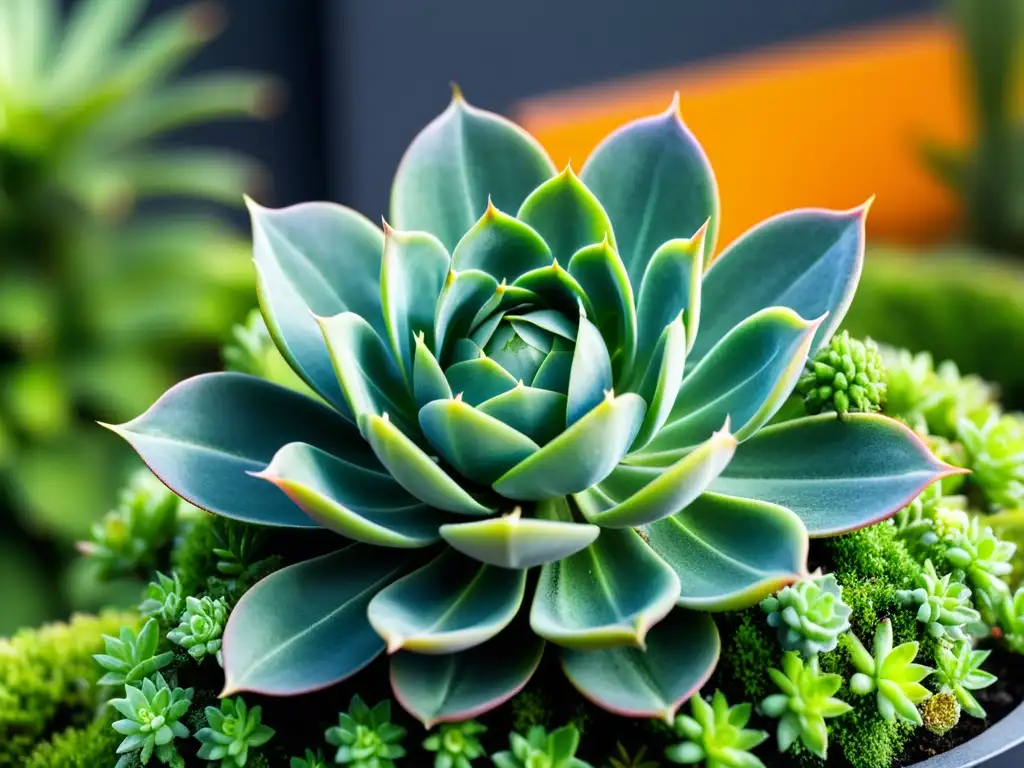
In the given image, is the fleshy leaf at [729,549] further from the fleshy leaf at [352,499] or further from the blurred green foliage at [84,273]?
the blurred green foliage at [84,273]

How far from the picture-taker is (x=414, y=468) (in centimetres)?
57

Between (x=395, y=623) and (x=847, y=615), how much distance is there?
0.24 metres

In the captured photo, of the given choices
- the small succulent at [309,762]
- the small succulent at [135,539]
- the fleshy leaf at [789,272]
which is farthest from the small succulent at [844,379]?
the small succulent at [135,539]

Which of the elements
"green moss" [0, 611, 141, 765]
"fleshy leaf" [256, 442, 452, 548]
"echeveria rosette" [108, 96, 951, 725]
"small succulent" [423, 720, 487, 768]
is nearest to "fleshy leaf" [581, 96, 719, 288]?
"echeveria rosette" [108, 96, 951, 725]

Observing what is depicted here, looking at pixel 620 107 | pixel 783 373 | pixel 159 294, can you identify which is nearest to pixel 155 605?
pixel 783 373

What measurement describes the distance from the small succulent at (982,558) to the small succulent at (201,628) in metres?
0.44

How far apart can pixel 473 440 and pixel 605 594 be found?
11 centimetres

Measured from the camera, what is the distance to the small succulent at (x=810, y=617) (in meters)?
0.58

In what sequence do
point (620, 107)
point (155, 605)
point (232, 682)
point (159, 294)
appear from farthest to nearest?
point (620, 107)
point (159, 294)
point (155, 605)
point (232, 682)

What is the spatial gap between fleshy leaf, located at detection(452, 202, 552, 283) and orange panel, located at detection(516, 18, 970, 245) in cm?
146

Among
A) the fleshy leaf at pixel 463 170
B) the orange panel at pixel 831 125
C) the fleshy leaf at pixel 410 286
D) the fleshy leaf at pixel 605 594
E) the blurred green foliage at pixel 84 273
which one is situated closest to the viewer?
the fleshy leaf at pixel 605 594

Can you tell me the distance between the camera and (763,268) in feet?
2.38

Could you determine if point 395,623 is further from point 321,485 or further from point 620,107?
point 620,107

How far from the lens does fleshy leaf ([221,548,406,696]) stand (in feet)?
1.86
